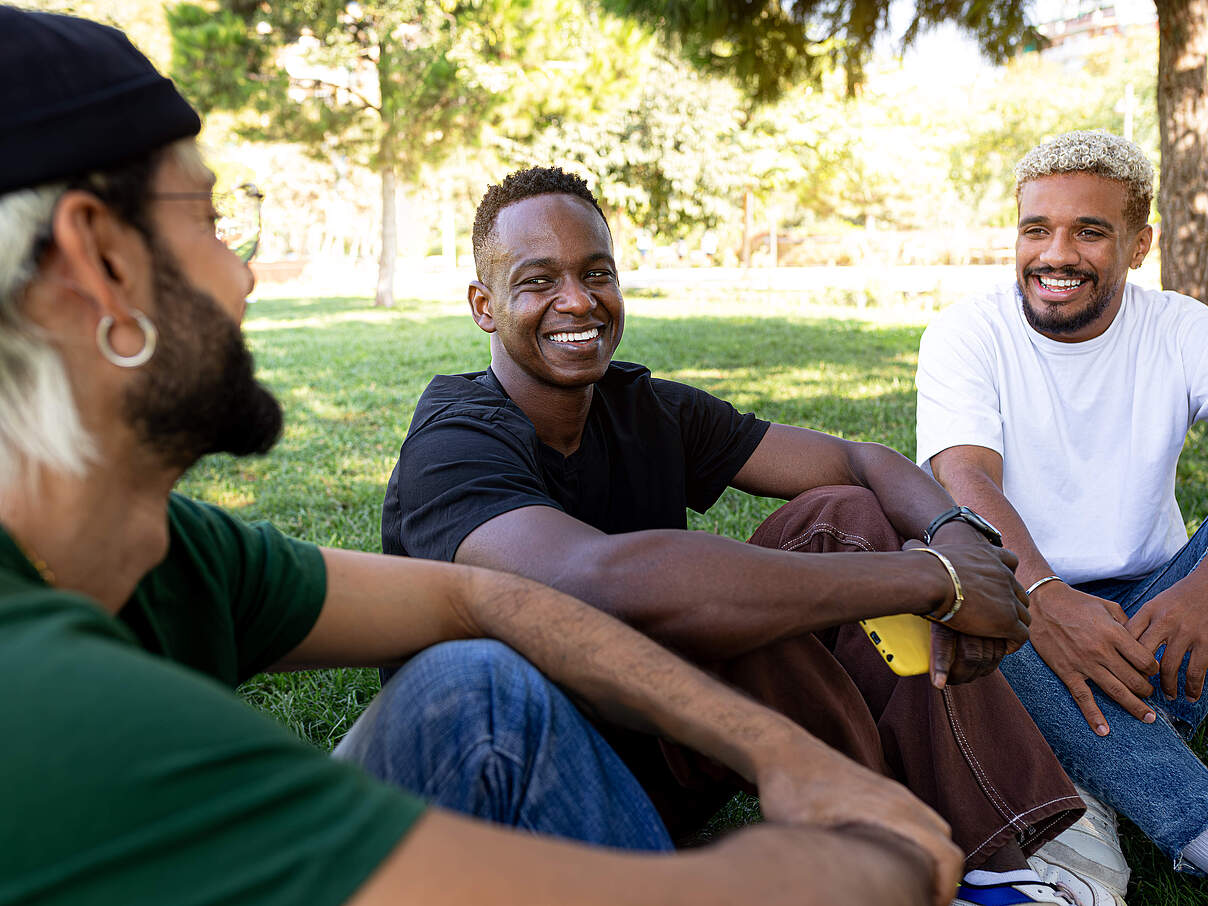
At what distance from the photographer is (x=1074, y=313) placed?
356 centimetres

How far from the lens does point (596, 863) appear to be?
1103 millimetres

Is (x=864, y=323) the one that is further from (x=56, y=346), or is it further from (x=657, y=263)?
(x=657, y=263)

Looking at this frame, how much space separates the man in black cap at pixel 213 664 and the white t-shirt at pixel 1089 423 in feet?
7.00

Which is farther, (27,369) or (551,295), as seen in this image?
(551,295)

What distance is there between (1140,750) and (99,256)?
274 cm

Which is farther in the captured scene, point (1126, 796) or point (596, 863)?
point (1126, 796)

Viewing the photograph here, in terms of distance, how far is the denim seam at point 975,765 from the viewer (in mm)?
2367

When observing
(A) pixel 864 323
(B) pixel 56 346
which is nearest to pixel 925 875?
(B) pixel 56 346

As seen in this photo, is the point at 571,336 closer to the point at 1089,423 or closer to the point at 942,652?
the point at 942,652

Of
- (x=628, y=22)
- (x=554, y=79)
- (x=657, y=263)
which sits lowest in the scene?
(x=657, y=263)

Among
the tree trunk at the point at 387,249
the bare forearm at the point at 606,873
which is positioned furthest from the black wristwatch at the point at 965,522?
the tree trunk at the point at 387,249

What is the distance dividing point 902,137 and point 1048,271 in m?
40.5

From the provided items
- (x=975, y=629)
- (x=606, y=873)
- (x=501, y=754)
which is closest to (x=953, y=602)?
(x=975, y=629)

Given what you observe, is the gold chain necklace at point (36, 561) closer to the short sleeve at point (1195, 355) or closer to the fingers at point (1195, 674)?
the fingers at point (1195, 674)
